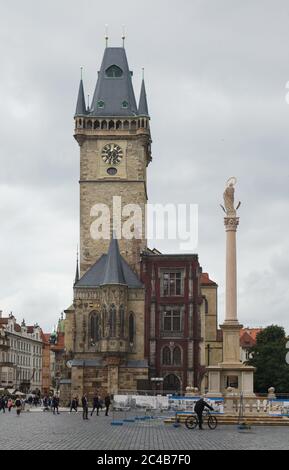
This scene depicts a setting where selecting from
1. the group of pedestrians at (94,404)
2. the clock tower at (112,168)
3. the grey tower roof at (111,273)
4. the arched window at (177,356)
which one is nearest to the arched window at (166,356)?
the arched window at (177,356)

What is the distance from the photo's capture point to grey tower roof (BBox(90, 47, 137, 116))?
3784 inches

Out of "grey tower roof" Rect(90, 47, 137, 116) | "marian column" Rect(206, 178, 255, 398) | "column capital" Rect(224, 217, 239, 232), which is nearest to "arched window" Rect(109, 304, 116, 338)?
"grey tower roof" Rect(90, 47, 137, 116)

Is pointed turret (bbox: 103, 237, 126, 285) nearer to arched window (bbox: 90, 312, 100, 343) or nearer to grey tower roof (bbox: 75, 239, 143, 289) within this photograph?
grey tower roof (bbox: 75, 239, 143, 289)

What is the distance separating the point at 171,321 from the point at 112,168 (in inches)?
749

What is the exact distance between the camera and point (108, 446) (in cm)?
2939

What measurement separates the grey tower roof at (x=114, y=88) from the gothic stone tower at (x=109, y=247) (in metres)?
0.11

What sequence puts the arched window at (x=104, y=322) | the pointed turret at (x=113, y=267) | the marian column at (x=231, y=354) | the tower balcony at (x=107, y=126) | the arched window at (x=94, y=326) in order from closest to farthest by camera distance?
the marian column at (x=231, y=354), the arched window at (x=104, y=322), the pointed turret at (x=113, y=267), the arched window at (x=94, y=326), the tower balcony at (x=107, y=126)

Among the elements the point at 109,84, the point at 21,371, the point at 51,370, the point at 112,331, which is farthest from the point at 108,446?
the point at 51,370

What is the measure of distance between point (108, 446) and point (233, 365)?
29034mm

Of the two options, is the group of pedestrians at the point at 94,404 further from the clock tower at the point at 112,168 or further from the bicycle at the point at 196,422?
the clock tower at the point at 112,168

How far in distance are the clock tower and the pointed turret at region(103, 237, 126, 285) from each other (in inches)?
171

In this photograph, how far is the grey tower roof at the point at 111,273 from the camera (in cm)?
8612

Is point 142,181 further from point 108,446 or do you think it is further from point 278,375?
point 108,446
